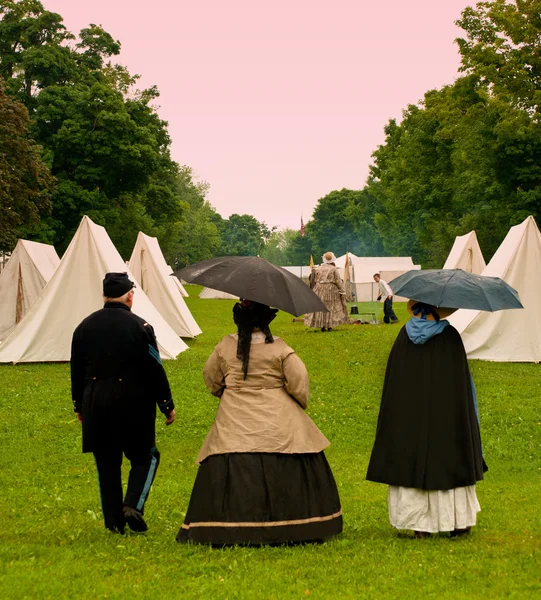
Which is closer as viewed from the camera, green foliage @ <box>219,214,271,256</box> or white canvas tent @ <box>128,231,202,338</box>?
white canvas tent @ <box>128,231,202,338</box>

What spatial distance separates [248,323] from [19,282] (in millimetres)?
19851

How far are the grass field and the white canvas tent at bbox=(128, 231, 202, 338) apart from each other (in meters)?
8.61

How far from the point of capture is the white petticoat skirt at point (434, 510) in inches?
240

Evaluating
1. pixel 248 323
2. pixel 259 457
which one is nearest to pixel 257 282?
pixel 248 323

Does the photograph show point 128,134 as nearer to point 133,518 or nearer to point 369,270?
point 369,270

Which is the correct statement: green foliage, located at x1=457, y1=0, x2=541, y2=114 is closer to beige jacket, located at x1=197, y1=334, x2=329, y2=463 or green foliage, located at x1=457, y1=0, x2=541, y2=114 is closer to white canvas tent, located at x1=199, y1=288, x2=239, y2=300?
white canvas tent, located at x1=199, y1=288, x2=239, y2=300

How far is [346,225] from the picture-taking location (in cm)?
12212

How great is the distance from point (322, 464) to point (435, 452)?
787 millimetres

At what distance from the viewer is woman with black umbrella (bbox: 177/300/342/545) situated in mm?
5676

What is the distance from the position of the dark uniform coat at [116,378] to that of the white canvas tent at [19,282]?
18.8 meters

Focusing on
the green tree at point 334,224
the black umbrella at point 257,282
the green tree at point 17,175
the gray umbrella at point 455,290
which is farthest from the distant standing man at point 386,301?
the green tree at point 334,224

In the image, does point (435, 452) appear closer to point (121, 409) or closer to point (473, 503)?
point (473, 503)

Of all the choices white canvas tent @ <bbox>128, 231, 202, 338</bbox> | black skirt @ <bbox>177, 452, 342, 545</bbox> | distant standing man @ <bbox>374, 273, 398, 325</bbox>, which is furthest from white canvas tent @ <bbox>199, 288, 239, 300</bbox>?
black skirt @ <bbox>177, 452, 342, 545</bbox>

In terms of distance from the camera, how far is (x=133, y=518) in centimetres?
615
